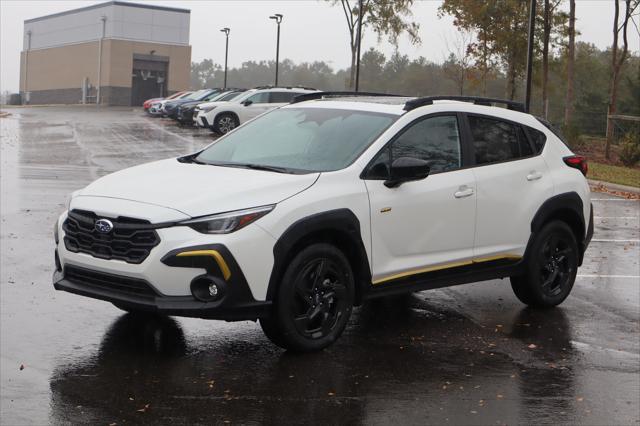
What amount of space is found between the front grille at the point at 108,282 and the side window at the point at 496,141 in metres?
3.16

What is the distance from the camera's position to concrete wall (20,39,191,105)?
8338 cm

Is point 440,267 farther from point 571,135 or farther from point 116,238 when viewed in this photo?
point 571,135

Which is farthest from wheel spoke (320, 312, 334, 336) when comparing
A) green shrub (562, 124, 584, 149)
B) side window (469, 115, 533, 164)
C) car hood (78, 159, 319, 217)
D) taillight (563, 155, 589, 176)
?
green shrub (562, 124, 584, 149)

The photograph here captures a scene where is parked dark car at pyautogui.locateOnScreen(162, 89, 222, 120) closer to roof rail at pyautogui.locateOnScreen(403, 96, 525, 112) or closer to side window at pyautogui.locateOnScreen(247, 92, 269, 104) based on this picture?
side window at pyautogui.locateOnScreen(247, 92, 269, 104)

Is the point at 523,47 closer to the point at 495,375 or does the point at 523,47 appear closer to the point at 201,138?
the point at 201,138

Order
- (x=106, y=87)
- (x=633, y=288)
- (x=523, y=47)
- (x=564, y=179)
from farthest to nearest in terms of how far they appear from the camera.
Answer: (x=106, y=87) → (x=523, y=47) → (x=633, y=288) → (x=564, y=179)

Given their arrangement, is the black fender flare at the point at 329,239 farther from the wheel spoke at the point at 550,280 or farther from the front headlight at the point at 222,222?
the wheel spoke at the point at 550,280

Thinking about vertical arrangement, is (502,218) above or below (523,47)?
below

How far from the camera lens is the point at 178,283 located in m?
6.11

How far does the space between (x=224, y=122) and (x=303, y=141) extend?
91.2ft

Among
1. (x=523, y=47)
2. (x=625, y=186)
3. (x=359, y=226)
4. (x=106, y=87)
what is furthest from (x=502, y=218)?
(x=106, y=87)

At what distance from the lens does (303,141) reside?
24.6 feet

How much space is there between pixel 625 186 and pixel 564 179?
14.3 metres

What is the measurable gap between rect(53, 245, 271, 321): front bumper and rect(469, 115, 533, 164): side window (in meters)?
2.70
